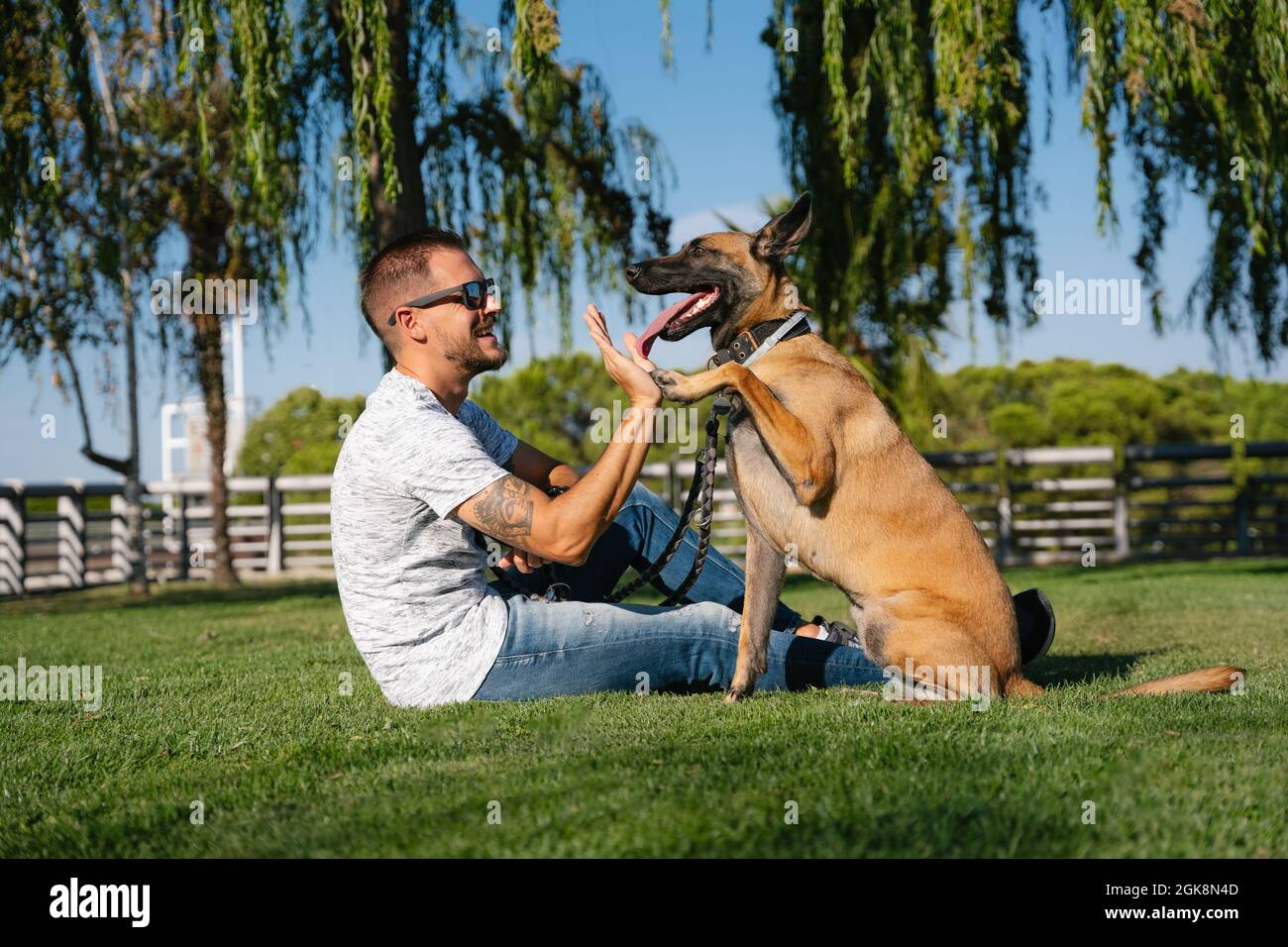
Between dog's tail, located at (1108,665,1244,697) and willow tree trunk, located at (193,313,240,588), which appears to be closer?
dog's tail, located at (1108,665,1244,697)

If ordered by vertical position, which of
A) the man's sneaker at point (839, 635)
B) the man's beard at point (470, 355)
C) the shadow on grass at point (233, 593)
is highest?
the man's beard at point (470, 355)

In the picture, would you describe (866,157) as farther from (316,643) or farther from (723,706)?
(723,706)

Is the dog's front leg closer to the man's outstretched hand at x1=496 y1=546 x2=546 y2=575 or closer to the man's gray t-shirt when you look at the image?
the man's gray t-shirt

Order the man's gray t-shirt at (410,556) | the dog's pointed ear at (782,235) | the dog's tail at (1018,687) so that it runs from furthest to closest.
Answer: the dog's pointed ear at (782,235) < the dog's tail at (1018,687) < the man's gray t-shirt at (410,556)

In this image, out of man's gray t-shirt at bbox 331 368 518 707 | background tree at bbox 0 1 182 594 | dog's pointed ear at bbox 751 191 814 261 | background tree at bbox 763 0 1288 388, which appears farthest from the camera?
background tree at bbox 0 1 182 594

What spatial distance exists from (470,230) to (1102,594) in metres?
6.87

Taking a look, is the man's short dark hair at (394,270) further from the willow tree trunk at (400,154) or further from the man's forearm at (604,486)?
the willow tree trunk at (400,154)

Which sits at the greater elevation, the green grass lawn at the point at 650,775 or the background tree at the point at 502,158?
the background tree at the point at 502,158

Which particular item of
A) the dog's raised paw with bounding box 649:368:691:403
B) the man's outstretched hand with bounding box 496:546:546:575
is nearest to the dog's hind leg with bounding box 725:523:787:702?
the dog's raised paw with bounding box 649:368:691:403

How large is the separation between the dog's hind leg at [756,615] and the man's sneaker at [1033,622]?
96 cm

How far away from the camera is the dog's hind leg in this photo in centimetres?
392

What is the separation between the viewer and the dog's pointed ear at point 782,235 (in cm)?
423
